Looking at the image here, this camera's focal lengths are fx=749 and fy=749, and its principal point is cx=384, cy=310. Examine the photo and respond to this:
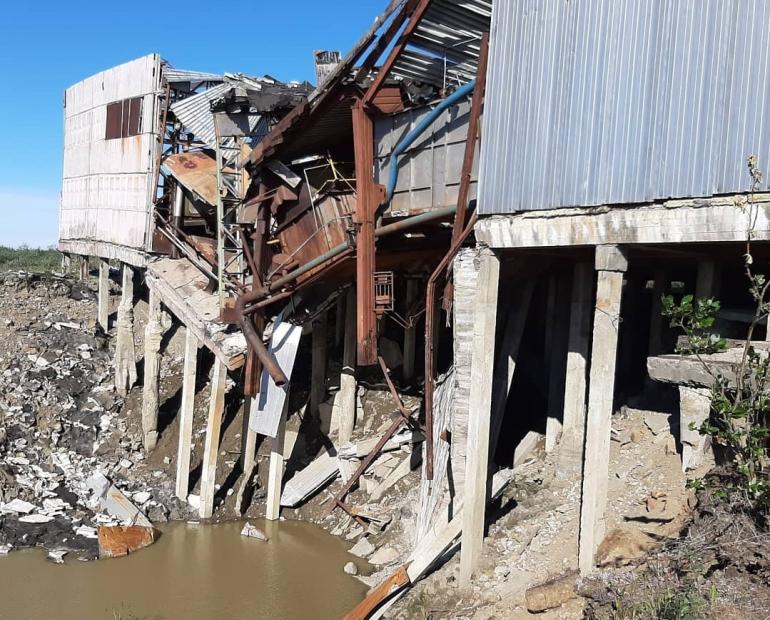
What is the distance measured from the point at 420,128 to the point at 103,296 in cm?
1260

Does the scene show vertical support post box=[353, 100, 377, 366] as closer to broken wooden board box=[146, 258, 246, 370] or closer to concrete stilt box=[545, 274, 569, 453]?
concrete stilt box=[545, 274, 569, 453]

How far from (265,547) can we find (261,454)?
2.50m

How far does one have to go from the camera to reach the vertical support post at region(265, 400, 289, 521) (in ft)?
41.0

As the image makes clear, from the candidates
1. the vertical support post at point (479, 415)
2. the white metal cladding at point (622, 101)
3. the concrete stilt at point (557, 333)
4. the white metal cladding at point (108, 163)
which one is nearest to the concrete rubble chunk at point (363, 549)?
the vertical support post at point (479, 415)

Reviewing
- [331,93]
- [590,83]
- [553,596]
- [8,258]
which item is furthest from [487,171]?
[8,258]

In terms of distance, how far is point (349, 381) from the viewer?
13.3m

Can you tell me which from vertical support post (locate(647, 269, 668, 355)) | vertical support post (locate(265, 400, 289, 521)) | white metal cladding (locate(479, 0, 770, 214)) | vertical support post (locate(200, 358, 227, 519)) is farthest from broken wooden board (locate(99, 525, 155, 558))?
vertical support post (locate(647, 269, 668, 355))

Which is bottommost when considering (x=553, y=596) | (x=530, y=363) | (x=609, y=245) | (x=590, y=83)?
(x=553, y=596)

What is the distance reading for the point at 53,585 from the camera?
34.8 feet

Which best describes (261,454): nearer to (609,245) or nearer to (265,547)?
(265,547)

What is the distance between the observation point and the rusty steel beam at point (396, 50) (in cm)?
841

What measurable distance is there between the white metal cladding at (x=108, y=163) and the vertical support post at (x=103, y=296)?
28.2 inches

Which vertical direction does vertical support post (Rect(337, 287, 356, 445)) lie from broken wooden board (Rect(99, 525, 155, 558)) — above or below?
above

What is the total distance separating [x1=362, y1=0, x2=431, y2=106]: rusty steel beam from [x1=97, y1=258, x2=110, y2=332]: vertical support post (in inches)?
463
